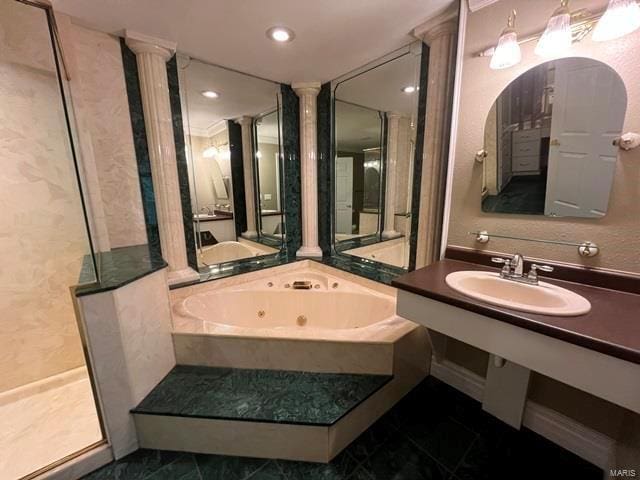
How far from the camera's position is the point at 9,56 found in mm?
1359

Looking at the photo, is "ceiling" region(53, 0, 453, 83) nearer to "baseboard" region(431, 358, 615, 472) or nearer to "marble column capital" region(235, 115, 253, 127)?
"marble column capital" region(235, 115, 253, 127)

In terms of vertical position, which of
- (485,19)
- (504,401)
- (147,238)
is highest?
(485,19)

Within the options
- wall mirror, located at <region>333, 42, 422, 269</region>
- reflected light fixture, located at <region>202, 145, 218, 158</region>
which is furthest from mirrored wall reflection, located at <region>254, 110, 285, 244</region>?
wall mirror, located at <region>333, 42, 422, 269</region>

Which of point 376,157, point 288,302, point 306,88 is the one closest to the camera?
point 288,302

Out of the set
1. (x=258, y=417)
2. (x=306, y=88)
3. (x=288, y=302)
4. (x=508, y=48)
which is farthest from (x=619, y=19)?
(x=288, y=302)

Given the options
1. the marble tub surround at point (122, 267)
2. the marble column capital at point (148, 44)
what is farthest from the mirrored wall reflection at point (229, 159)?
the marble tub surround at point (122, 267)

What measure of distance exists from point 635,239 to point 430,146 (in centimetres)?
96

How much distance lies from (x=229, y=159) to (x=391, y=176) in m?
1.45

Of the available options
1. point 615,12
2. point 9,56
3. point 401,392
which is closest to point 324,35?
point 615,12

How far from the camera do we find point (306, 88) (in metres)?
2.24

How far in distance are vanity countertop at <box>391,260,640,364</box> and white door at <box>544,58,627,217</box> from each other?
35 centimetres

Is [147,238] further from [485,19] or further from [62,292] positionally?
[485,19]

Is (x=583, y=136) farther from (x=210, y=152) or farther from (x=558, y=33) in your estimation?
→ (x=210, y=152)

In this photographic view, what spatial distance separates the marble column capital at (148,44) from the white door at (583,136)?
210cm
